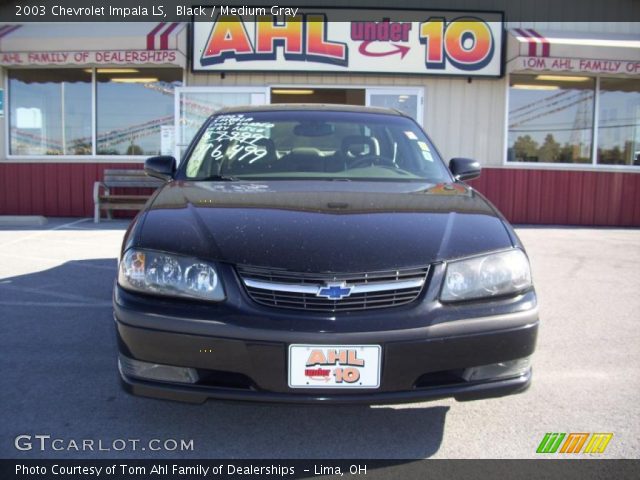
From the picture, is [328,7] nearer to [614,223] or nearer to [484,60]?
[484,60]

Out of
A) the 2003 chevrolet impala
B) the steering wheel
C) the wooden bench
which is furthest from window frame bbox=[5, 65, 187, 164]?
the 2003 chevrolet impala

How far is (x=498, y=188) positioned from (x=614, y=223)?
7.52 feet

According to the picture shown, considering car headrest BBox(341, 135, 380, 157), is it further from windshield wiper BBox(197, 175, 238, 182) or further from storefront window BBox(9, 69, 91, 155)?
storefront window BBox(9, 69, 91, 155)

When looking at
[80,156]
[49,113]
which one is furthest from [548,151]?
[49,113]

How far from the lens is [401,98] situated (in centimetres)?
1085

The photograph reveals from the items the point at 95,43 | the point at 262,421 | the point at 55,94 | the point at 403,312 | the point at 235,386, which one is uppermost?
the point at 95,43

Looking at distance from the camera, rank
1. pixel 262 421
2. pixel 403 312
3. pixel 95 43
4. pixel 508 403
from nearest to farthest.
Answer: pixel 403 312, pixel 262 421, pixel 508 403, pixel 95 43

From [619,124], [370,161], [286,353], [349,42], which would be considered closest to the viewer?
[286,353]

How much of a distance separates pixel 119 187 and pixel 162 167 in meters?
7.82

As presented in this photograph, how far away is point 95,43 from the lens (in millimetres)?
10078

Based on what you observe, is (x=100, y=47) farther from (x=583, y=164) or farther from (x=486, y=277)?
(x=486, y=277)

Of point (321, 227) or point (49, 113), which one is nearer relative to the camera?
point (321, 227)

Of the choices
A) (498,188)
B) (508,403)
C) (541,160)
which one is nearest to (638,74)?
(541,160)

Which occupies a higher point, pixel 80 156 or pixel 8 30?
pixel 8 30
